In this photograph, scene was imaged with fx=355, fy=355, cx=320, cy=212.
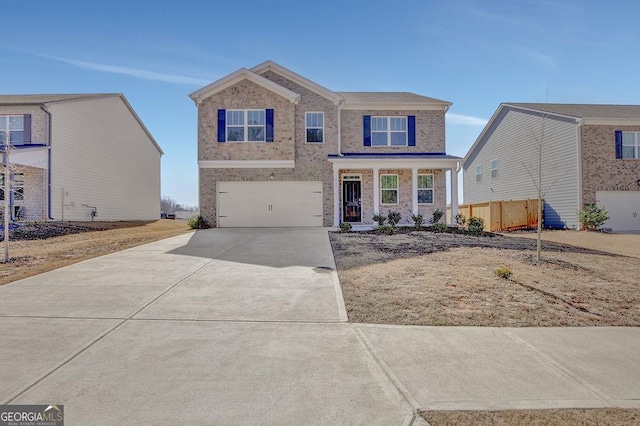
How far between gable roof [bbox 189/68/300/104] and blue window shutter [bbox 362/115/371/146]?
11.9ft

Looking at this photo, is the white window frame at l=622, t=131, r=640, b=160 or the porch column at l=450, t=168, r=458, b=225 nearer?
the porch column at l=450, t=168, r=458, b=225

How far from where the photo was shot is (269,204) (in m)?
17.1

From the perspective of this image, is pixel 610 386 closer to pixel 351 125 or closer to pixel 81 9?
pixel 351 125

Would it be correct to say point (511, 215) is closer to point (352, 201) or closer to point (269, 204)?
point (352, 201)

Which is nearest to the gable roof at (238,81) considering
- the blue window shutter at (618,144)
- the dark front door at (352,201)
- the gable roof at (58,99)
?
the dark front door at (352,201)

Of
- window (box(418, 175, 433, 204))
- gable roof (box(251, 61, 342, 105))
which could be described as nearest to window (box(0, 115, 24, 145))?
gable roof (box(251, 61, 342, 105))

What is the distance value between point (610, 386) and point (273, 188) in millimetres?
14845

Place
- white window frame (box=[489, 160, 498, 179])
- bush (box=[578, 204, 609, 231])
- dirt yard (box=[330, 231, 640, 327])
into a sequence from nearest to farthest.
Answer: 1. dirt yard (box=[330, 231, 640, 327])
2. bush (box=[578, 204, 609, 231])
3. white window frame (box=[489, 160, 498, 179])

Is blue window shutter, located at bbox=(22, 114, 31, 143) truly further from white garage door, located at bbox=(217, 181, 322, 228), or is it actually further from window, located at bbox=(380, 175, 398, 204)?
window, located at bbox=(380, 175, 398, 204)

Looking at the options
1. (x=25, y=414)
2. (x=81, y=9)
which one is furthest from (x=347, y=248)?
(x=81, y=9)

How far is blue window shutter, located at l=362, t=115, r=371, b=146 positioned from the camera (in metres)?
18.0

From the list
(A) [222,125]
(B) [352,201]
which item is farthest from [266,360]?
(A) [222,125]

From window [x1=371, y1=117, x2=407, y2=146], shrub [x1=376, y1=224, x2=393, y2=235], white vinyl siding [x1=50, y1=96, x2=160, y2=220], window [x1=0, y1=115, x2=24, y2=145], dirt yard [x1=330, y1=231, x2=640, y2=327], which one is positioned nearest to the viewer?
Result: dirt yard [x1=330, y1=231, x2=640, y2=327]

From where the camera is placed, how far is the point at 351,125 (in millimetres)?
18109
